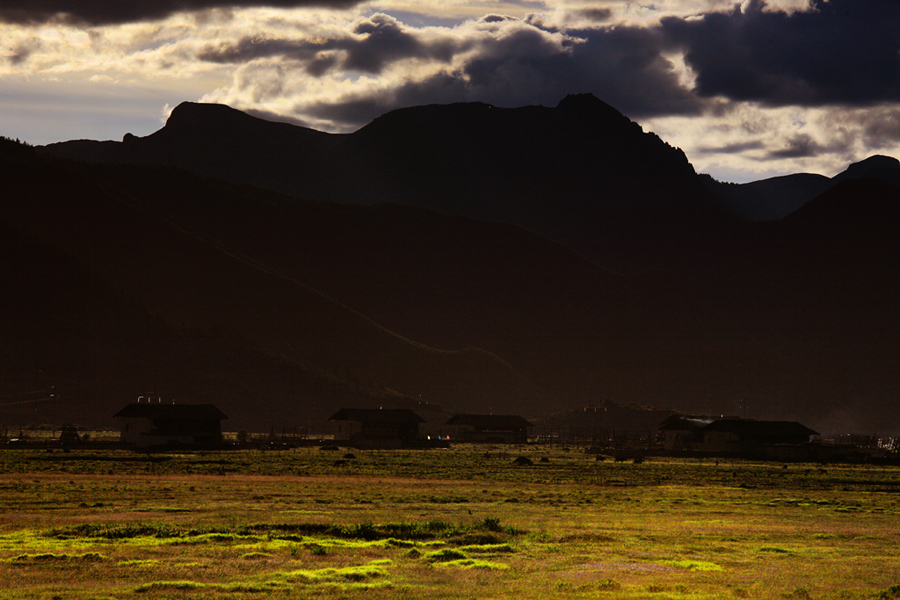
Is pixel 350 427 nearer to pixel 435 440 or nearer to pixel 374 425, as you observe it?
pixel 374 425

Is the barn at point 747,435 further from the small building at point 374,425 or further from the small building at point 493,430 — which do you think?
the small building at point 374,425

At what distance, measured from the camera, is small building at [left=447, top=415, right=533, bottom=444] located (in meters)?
131

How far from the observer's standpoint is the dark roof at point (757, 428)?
10838 centimetres

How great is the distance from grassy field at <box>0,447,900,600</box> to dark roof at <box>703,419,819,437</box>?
48.7 meters

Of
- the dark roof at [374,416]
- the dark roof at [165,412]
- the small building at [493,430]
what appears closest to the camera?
the dark roof at [165,412]

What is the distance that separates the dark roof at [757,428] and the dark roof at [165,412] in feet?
184

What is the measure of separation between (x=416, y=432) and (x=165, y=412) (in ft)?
104

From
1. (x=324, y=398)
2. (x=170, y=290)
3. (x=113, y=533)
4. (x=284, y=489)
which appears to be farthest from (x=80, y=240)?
(x=113, y=533)

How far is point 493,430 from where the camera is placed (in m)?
132

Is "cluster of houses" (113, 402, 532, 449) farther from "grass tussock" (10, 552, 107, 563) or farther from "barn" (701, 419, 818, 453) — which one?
"grass tussock" (10, 552, 107, 563)

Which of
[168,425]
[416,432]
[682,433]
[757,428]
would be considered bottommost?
[416,432]

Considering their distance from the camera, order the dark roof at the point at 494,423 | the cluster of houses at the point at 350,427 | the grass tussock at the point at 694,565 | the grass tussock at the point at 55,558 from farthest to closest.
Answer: the dark roof at the point at 494,423 → the cluster of houses at the point at 350,427 → the grass tussock at the point at 694,565 → the grass tussock at the point at 55,558

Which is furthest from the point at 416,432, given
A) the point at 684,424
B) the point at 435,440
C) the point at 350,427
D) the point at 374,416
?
the point at 684,424

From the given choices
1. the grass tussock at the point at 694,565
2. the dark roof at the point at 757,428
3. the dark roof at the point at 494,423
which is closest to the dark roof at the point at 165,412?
the dark roof at the point at 494,423
